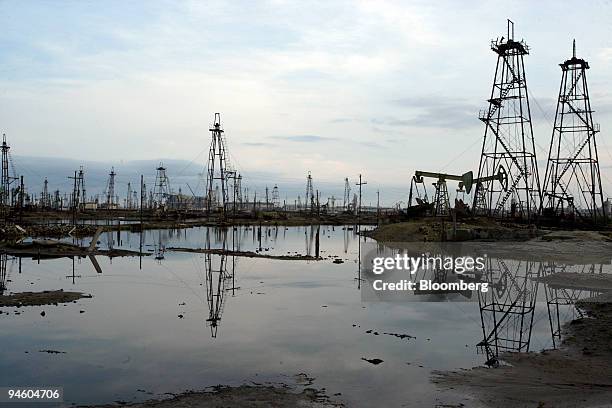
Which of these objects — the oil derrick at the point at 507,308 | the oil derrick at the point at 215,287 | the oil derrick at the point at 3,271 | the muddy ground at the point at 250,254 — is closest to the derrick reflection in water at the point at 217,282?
the oil derrick at the point at 215,287

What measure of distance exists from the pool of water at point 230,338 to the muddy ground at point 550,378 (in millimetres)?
622

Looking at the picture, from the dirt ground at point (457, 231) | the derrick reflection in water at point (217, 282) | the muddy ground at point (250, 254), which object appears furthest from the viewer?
the dirt ground at point (457, 231)

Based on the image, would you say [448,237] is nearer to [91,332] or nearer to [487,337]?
[487,337]

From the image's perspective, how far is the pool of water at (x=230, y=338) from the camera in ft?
35.5

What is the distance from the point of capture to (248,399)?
31.8ft

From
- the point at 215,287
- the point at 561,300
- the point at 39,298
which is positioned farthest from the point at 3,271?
the point at 561,300

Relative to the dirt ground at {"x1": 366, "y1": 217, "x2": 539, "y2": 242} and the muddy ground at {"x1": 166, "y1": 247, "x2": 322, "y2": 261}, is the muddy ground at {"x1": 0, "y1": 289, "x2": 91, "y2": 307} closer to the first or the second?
the muddy ground at {"x1": 166, "y1": 247, "x2": 322, "y2": 261}

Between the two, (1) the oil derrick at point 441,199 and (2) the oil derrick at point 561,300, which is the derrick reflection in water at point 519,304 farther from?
(1) the oil derrick at point 441,199

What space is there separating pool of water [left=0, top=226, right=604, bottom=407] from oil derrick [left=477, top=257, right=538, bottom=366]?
1.13 feet

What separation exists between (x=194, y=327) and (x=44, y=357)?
4.35 meters

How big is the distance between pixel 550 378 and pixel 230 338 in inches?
319

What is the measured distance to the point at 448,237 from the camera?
43375 millimetres

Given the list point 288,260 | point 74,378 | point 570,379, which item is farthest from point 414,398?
point 288,260

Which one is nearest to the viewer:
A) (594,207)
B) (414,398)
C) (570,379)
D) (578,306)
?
(414,398)
